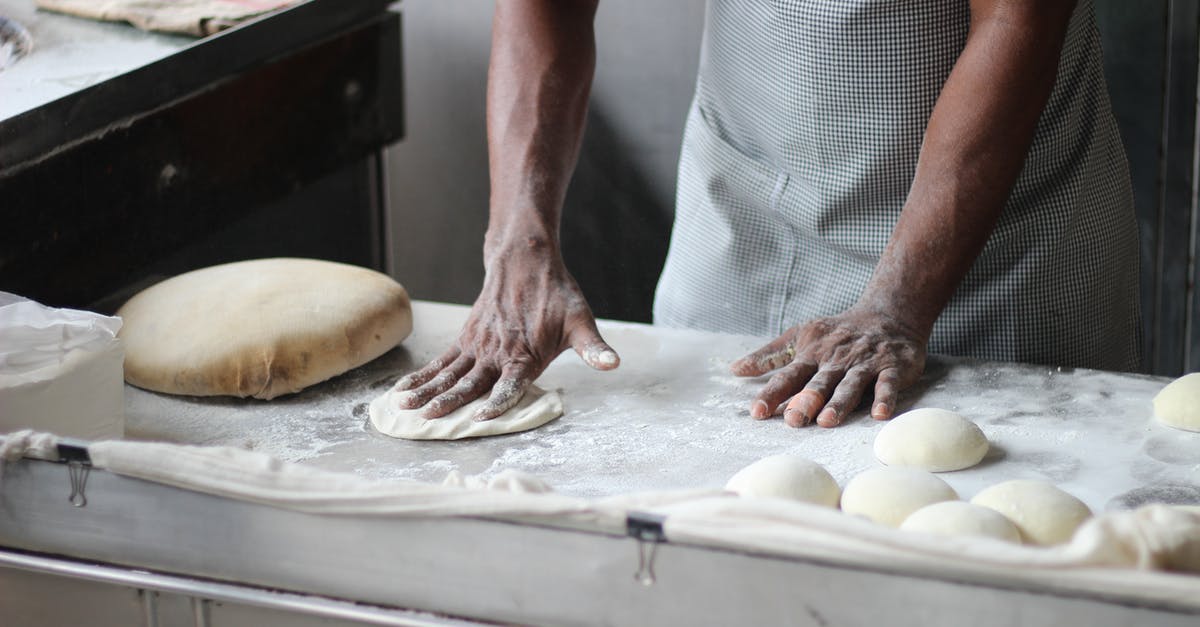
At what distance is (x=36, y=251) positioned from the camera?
1.70 metres

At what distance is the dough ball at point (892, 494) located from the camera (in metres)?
1.09

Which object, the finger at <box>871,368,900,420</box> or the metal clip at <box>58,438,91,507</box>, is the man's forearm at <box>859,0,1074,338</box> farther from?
the metal clip at <box>58,438,91,507</box>

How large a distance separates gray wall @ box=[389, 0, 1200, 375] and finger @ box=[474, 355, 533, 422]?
1567mm

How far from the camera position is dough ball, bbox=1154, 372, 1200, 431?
1.32m

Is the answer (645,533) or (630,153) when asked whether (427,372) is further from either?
(630,153)

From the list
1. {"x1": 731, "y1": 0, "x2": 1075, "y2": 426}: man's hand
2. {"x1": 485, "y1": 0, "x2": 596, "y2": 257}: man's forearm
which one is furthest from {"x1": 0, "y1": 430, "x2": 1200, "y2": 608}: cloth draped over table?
{"x1": 485, "y1": 0, "x2": 596, "y2": 257}: man's forearm

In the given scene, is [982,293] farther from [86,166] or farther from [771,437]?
[86,166]

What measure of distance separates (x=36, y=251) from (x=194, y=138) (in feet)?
1.64

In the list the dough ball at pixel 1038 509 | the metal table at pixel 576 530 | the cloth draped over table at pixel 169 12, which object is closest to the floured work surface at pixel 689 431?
the metal table at pixel 576 530

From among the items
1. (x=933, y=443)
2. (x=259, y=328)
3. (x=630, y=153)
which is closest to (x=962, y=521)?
(x=933, y=443)

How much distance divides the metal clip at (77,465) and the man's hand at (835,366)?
0.76 m

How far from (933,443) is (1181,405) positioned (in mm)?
337

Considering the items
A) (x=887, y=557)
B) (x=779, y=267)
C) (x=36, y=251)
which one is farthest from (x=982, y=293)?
(x=36, y=251)

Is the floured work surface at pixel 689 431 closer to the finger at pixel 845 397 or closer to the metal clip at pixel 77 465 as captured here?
the finger at pixel 845 397
